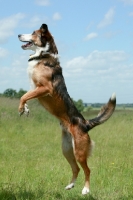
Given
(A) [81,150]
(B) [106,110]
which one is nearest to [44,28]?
(B) [106,110]

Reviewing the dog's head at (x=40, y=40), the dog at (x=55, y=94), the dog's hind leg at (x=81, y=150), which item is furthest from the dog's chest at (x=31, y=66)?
the dog's hind leg at (x=81, y=150)

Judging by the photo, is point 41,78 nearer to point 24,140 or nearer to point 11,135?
point 24,140

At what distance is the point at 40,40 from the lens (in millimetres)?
5930

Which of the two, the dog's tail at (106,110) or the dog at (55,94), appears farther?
the dog's tail at (106,110)

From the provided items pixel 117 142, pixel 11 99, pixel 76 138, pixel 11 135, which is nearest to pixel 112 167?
pixel 76 138

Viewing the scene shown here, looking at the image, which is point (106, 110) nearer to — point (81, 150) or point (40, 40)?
point (81, 150)

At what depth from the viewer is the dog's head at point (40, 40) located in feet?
19.1

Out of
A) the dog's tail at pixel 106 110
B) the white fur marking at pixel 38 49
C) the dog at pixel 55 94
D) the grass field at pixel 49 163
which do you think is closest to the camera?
the dog at pixel 55 94

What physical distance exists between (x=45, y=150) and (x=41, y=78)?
7048mm

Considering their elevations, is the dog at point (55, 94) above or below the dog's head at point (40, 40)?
below

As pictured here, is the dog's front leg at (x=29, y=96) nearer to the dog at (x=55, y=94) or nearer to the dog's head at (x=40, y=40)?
the dog at (x=55, y=94)

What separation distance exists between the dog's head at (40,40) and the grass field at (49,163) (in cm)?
229

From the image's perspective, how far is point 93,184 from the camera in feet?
24.1

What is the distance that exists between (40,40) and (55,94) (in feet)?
2.87
